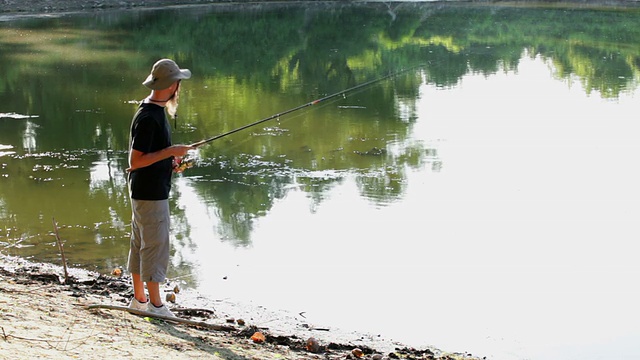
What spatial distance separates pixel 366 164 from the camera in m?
9.66

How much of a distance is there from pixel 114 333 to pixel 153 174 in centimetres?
82

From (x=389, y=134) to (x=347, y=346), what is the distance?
21.0 ft

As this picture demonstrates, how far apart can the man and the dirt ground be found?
26cm

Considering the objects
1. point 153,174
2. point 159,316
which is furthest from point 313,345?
point 153,174

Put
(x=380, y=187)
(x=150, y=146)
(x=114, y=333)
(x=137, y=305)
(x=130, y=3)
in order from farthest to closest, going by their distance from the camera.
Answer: (x=130, y=3) < (x=380, y=187) < (x=137, y=305) < (x=150, y=146) < (x=114, y=333)

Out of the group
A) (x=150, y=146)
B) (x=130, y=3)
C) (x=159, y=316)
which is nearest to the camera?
(x=150, y=146)

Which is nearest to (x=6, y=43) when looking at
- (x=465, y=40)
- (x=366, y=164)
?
→ (x=465, y=40)

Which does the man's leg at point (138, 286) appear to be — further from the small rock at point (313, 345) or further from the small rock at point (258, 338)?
the small rock at point (313, 345)

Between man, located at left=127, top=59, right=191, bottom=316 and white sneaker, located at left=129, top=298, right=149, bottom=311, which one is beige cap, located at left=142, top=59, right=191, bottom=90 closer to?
man, located at left=127, top=59, right=191, bottom=316

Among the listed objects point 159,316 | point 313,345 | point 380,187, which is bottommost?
point 380,187

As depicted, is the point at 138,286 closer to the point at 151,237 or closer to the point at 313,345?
the point at 151,237

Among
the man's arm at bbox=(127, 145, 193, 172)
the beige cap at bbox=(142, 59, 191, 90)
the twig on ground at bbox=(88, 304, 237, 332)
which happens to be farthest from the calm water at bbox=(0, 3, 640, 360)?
the beige cap at bbox=(142, 59, 191, 90)

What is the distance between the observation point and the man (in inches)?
173

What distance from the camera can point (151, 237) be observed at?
4605 millimetres
